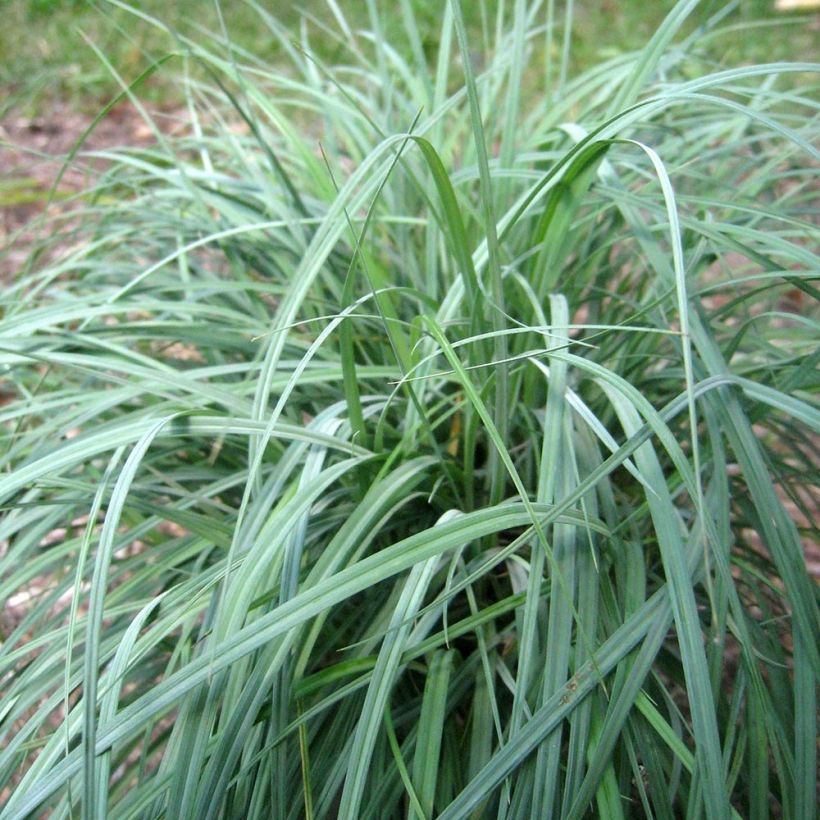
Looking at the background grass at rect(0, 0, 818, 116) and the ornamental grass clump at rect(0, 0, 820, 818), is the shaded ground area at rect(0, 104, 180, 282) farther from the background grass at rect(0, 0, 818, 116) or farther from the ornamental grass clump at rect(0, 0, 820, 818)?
the ornamental grass clump at rect(0, 0, 820, 818)

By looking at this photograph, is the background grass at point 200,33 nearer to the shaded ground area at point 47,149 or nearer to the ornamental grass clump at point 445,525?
the shaded ground area at point 47,149

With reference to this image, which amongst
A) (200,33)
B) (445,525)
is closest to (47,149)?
(200,33)

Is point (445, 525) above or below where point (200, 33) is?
below

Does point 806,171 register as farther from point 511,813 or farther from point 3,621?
point 3,621

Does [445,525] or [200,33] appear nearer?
[445,525]

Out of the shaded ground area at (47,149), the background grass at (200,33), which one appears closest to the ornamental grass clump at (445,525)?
the shaded ground area at (47,149)

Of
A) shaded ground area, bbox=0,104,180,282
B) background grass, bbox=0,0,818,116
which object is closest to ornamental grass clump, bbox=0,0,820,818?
shaded ground area, bbox=0,104,180,282

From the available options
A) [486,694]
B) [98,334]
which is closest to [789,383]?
[486,694]

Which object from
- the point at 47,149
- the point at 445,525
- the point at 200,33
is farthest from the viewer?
the point at 200,33

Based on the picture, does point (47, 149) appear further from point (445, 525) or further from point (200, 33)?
point (445, 525)
